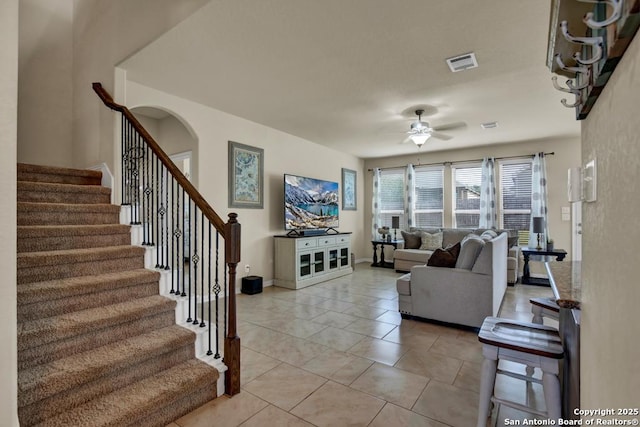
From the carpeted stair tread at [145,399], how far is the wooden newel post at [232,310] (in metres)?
0.11

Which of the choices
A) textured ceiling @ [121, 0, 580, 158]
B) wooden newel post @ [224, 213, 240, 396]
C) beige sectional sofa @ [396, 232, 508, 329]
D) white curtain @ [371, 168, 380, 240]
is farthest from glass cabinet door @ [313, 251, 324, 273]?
wooden newel post @ [224, 213, 240, 396]

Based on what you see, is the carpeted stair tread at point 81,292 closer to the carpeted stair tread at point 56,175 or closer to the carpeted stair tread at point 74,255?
the carpeted stair tread at point 74,255

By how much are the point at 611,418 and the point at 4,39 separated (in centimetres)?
229

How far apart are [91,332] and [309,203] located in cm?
425

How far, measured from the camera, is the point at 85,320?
6.39ft

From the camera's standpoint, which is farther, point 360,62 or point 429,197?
point 429,197

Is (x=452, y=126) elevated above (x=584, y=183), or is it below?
above

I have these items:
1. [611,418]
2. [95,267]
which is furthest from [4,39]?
[611,418]

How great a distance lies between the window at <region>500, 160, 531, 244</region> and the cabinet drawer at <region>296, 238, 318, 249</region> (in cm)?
389

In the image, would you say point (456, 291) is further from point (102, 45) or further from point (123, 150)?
point (102, 45)

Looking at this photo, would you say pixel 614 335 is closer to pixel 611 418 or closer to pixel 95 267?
pixel 611 418

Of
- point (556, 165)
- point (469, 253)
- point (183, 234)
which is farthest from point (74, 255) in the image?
point (556, 165)

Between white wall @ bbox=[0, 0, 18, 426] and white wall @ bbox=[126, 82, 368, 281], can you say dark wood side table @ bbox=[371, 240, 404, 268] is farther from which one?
white wall @ bbox=[0, 0, 18, 426]

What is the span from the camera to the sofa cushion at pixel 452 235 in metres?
6.43
